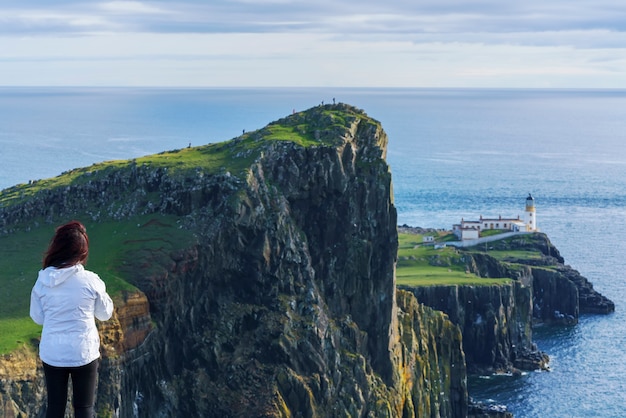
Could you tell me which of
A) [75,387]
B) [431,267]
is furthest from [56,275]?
[431,267]

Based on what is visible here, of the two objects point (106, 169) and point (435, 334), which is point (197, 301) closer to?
point (106, 169)

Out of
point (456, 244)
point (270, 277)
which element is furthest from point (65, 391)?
point (456, 244)

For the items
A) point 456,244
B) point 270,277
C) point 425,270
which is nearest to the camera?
point 270,277

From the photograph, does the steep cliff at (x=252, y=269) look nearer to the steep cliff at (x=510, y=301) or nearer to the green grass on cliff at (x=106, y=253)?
the green grass on cliff at (x=106, y=253)

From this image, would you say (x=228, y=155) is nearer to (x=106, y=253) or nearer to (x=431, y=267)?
(x=106, y=253)

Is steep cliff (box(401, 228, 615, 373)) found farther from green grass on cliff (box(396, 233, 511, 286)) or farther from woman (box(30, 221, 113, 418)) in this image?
woman (box(30, 221, 113, 418))

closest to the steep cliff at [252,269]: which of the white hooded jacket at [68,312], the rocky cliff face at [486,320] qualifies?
the rocky cliff face at [486,320]
